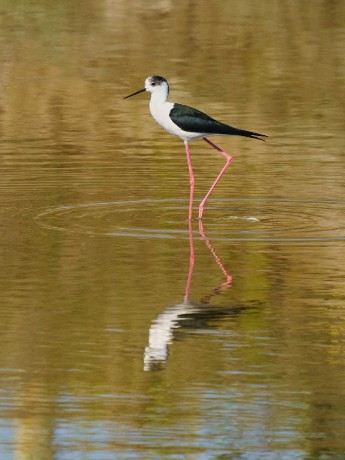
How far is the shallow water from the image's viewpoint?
7.18 m

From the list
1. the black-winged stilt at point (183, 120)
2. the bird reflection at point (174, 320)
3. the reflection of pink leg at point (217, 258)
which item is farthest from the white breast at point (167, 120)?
the bird reflection at point (174, 320)

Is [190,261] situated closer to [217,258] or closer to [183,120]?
[217,258]

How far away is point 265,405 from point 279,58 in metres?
19.2

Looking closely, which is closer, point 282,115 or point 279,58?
point 282,115

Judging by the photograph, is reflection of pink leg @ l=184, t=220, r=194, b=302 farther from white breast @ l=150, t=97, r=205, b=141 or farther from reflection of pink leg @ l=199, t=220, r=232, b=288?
white breast @ l=150, t=97, r=205, b=141

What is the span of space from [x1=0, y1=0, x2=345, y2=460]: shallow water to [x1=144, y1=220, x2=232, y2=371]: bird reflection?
0.05 ft

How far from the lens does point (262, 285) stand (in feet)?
33.9

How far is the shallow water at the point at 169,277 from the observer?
23.6ft

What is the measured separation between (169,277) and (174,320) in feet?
4.51

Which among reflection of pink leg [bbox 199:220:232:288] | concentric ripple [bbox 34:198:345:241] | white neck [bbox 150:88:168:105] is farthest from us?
white neck [bbox 150:88:168:105]

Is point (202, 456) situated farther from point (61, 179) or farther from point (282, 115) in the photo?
point (282, 115)

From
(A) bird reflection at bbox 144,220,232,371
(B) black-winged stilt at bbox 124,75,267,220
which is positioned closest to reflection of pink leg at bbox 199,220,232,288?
(A) bird reflection at bbox 144,220,232,371

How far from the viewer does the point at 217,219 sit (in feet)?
42.2

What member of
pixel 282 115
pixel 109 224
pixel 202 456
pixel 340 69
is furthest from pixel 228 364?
pixel 340 69
